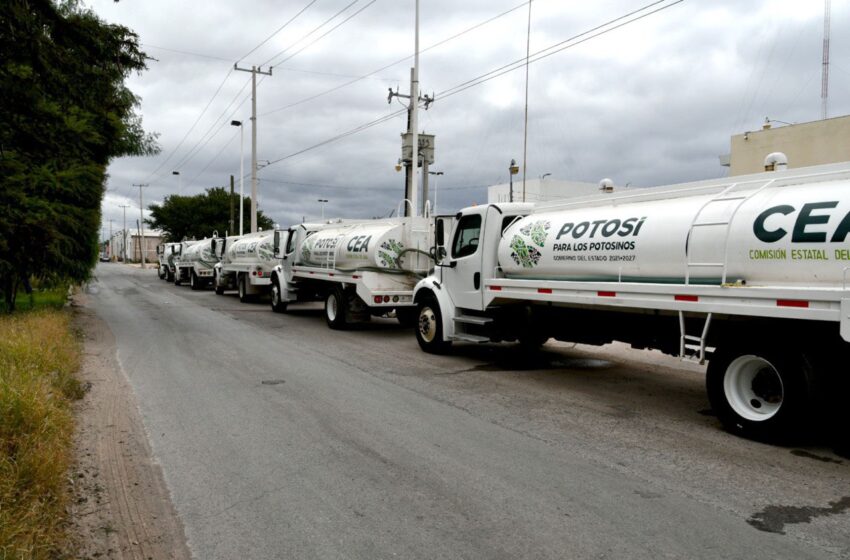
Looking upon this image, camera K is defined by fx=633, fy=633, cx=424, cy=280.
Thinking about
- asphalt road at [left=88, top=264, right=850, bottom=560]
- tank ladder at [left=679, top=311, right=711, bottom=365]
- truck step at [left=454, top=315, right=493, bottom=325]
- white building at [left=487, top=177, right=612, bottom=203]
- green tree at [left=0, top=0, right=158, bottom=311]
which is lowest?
asphalt road at [left=88, top=264, right=850, bottom=560]

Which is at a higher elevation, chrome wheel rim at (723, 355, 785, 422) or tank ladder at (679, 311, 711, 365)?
tank ladder at (679, 311, 711, 365)

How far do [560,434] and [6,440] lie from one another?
15.4 ft

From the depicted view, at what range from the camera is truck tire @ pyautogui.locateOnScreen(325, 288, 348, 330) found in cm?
1512

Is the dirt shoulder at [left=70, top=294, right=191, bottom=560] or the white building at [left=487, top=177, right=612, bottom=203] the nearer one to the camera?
the dirt shoulder at [left=70, top=294, right=191, bottom=560]

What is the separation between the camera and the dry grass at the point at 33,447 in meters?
3.53

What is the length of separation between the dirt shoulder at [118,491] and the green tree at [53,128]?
16.3 ft

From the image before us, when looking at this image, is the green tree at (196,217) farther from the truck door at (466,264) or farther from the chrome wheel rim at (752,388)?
the chrome wheel rim at (752,388)

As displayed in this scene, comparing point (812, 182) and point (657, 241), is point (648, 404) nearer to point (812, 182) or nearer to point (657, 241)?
point (657, 241)

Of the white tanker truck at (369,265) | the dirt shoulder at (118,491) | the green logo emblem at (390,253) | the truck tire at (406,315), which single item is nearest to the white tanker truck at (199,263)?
the white tanker truck at (369,265)

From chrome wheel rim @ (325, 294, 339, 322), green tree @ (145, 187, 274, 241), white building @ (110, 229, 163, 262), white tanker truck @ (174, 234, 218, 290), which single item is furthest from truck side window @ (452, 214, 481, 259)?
white building @ (110, 229, 163, 262)

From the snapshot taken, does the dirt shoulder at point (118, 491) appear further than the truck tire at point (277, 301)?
No

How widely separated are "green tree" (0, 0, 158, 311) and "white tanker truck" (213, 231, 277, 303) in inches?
308

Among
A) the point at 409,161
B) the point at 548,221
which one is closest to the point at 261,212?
the point at 409,161

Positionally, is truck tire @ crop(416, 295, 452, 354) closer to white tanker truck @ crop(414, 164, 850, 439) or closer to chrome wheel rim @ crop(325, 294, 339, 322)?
white tanker truck @ crop(414, 164, 850, 439)
